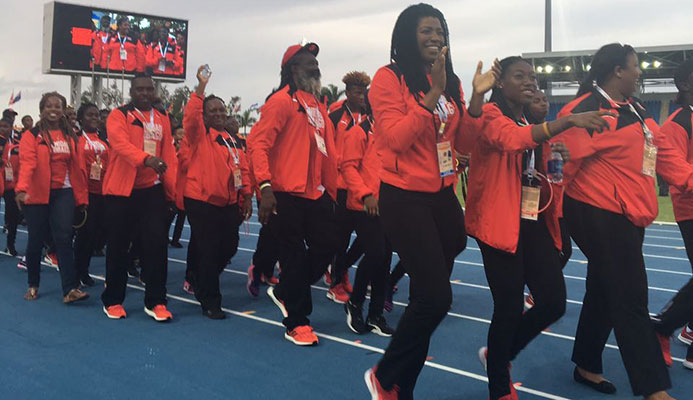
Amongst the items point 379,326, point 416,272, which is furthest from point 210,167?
point 416,272

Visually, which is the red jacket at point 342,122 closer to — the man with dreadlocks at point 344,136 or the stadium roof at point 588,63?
the man with dreadlocks at point 344,136

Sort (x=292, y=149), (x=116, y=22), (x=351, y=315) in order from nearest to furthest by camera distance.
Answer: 1. (x=292, y=149)
2. (x=351, y=315)
3. (x=116, y=22)

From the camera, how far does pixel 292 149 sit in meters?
5.02

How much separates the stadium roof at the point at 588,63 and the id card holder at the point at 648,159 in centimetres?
3088

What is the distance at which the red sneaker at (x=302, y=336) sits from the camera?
496cm

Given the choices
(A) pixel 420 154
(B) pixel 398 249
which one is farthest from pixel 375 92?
(B) pixel 398 249

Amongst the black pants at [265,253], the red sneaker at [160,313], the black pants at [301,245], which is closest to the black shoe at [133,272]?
the black pants at [265,253]

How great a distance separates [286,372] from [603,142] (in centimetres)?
236

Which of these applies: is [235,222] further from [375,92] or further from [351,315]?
[375,92]

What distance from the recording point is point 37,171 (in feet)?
20.7

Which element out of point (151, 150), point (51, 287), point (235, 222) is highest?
point (151, 150)

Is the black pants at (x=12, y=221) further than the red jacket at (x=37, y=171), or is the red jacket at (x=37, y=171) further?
the black pants at (x=12, y=221)

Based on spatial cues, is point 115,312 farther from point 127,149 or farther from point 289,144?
point 289,144

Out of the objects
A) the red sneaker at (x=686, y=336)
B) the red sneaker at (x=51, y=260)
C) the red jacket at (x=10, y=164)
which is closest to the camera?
the red sneaker at (x=686, y=336)
